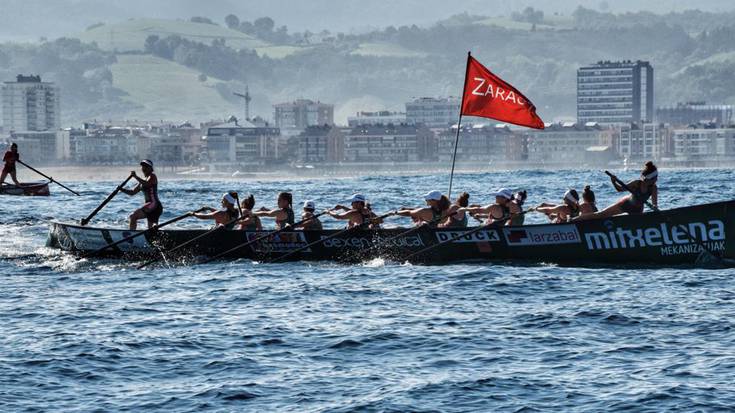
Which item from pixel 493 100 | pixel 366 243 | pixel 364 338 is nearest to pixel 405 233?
pixel 366 243

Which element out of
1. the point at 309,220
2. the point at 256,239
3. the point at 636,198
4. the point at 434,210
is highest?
the point at 636,198

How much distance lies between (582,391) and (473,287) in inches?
359

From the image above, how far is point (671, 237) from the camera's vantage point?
28.5 meters

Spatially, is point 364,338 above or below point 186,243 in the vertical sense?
below

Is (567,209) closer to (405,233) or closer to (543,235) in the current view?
(543,235)

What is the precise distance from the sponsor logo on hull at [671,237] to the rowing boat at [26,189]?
25984mm

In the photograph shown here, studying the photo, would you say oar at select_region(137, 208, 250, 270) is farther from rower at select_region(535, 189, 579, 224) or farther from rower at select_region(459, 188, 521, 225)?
rower at select_region(535, 189, 579, 224)

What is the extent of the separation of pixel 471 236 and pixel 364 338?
796 cm

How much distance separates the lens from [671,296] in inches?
1043

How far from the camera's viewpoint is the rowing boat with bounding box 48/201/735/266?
28422mm

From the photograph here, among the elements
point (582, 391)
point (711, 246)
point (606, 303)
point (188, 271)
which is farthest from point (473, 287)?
point (582, 391)

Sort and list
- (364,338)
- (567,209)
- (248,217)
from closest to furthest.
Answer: (364,338) < (567,209) < (248,217)

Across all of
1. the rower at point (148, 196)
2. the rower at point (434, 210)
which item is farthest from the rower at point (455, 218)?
the rower at point (148, 196)

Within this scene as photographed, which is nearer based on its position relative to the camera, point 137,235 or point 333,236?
point 333,236
